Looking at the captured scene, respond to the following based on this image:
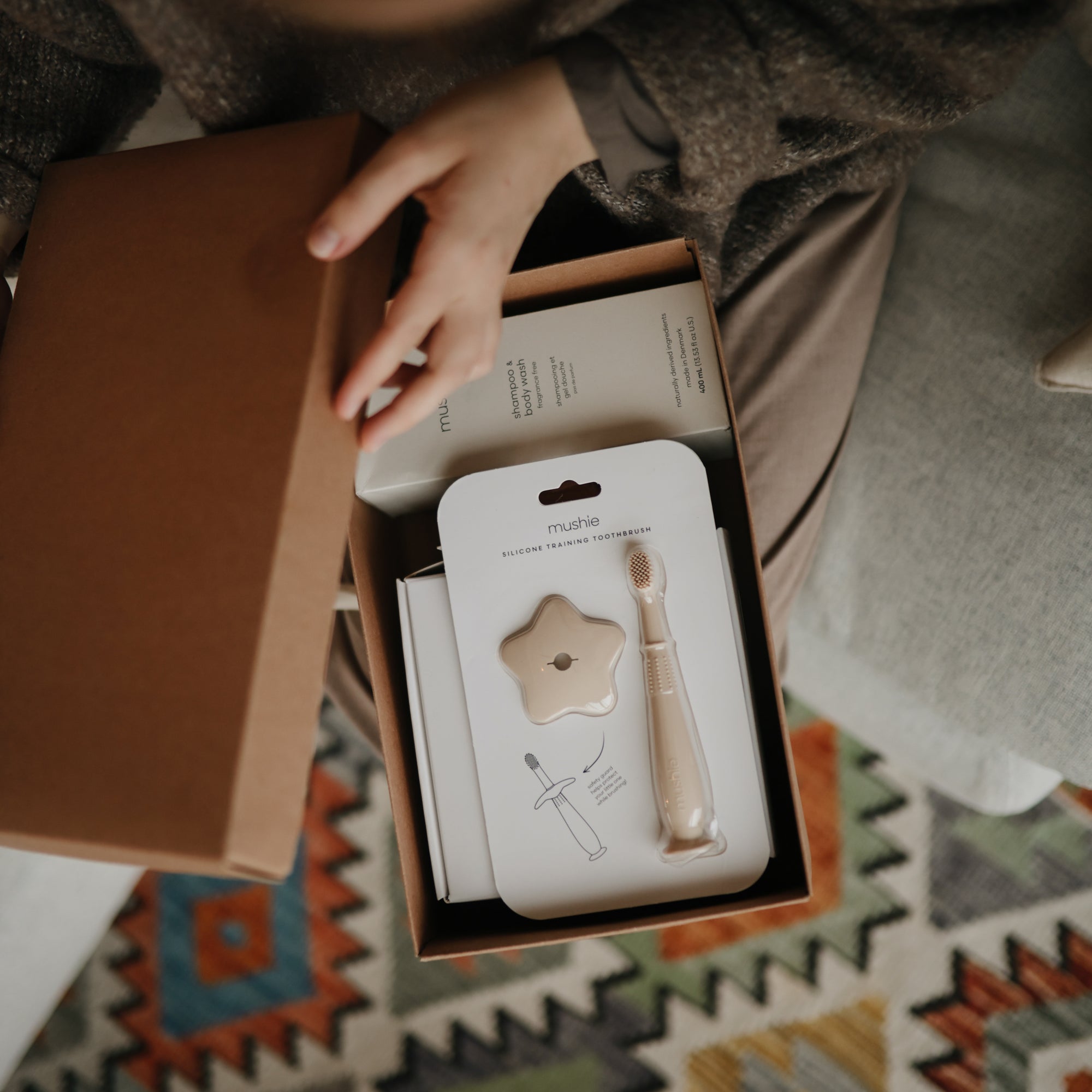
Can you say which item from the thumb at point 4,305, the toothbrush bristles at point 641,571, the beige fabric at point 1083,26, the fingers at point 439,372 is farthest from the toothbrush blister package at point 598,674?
the beige fabric at point 1083,26

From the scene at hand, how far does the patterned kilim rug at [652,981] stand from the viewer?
2.85 feet

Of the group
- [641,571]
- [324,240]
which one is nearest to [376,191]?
[324,240]

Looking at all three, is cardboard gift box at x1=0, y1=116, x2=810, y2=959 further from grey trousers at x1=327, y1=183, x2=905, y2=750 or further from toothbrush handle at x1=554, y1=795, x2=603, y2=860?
grey trousers at x1=327, y1=183, x2=905, y2=750

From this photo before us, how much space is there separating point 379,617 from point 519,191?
29 cm

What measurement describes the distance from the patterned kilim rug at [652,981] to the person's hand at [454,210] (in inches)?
26.2

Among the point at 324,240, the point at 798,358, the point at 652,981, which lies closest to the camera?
the point at 324,240

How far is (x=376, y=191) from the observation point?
38cm

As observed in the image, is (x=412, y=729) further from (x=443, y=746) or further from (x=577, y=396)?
(x=577, y=396)

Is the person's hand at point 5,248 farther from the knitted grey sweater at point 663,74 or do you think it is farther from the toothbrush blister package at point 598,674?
the toothbrush blister package at point 598,674

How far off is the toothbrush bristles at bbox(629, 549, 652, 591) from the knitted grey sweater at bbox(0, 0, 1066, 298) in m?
0.22

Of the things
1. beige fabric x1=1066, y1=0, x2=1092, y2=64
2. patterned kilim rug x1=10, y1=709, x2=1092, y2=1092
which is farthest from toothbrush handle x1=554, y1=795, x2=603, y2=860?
beige fabric x1=1066, y1=0, x2=1092, y2=64

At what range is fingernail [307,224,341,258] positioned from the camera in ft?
1.24

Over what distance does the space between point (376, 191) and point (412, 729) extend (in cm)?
36

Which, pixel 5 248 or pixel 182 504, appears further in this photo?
pixel 5 248
